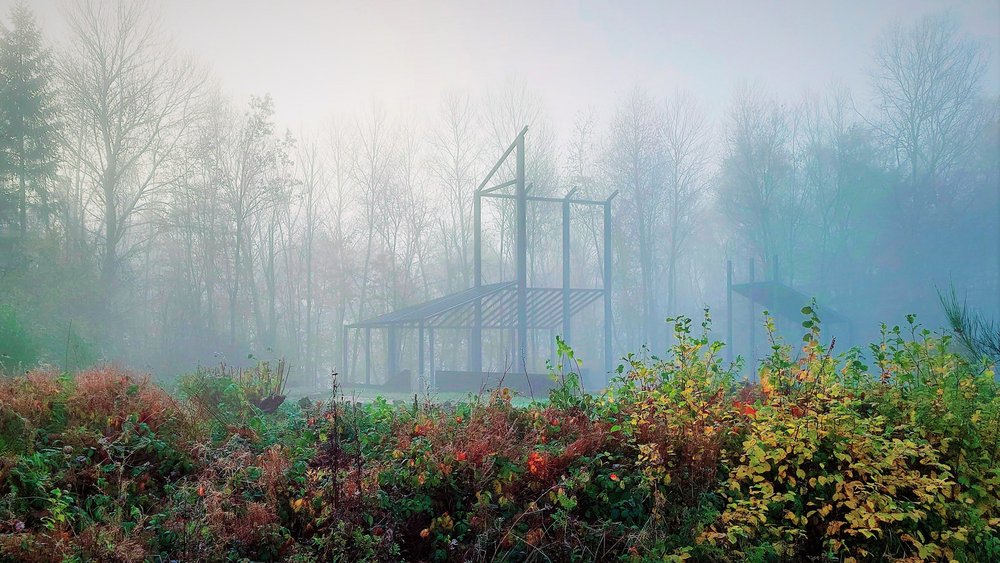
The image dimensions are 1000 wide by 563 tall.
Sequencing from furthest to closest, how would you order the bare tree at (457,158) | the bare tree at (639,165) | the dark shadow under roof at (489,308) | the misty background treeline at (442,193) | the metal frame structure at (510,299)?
the bare tree at (639,165), the bare tree at (457,158), the misty background treeline at (442,193), the dark shadow under roof at (489,308), the metal frame structure at (510,299)

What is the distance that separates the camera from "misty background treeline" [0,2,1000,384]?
23.7 meters

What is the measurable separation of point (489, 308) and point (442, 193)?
1409 centimetres

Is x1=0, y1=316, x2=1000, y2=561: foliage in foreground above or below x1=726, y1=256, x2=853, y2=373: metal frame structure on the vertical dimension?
below

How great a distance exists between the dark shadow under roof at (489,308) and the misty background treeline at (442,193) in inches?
315

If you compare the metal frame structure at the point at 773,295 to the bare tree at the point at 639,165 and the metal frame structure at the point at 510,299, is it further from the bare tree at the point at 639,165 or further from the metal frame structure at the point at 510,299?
the bare tree at the point at 639,165

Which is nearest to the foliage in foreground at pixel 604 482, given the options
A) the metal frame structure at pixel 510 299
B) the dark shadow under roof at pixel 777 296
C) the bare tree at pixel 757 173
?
the metal frame structure at pixel 510 299

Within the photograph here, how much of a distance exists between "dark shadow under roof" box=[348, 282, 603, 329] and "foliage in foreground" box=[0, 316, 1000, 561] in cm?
1363

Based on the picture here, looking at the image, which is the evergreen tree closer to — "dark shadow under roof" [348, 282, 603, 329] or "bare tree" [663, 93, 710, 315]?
"dark shadow under roof" [348, 282, 603, 329]

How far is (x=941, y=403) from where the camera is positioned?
12.8 feet

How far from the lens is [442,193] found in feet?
110

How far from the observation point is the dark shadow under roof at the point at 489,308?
61.1ft

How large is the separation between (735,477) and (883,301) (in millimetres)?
37854

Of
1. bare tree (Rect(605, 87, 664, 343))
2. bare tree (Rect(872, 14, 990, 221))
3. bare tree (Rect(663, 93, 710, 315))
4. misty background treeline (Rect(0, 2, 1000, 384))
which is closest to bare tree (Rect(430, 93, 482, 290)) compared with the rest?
misty background treeline (Rect(0, 2, 1000, 384))

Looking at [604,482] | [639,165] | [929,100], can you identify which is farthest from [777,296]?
[604,482]
